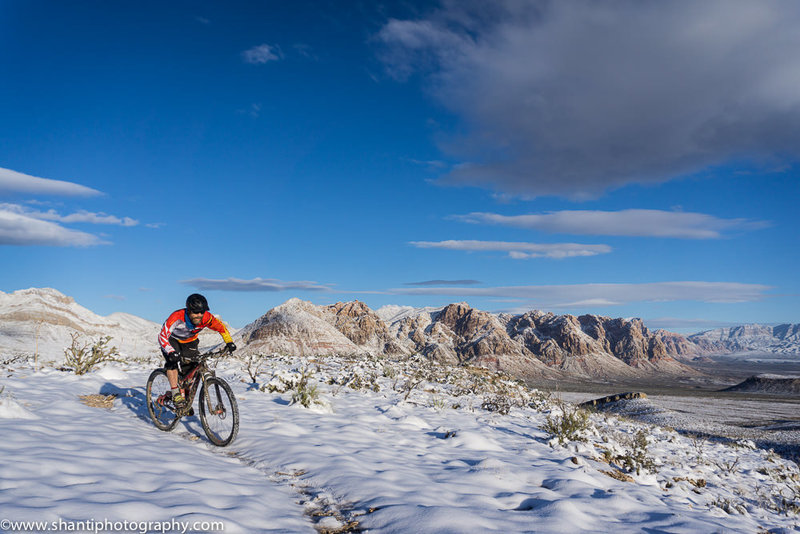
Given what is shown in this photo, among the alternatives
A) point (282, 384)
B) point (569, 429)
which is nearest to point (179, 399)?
point (282, 384)

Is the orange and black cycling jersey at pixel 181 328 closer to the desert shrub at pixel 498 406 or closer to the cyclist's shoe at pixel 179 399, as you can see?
the cyclist's shoe at pixel 179 399

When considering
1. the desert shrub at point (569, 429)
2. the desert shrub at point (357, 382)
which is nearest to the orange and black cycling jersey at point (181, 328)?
the desert shrub at point (357, 382)

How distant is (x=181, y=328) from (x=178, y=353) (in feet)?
1.48

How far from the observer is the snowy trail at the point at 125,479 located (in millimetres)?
4191

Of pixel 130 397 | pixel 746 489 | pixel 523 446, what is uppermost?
pixel 130 397

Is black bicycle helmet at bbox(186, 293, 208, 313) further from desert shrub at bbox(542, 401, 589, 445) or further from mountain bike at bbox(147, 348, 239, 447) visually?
desert shrub at bbox(542, 401, 589, 445)

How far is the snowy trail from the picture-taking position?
4.19 metres

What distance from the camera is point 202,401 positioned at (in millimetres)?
7902

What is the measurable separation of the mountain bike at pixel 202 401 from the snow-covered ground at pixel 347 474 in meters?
0.25

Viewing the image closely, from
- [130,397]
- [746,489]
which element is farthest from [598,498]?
[130,397]

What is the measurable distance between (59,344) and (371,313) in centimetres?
11053

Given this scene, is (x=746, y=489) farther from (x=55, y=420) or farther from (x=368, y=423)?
(x=55, y=420)

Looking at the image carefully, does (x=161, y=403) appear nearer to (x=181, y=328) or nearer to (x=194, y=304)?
(x=181, y=328)

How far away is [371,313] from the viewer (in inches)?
6535
